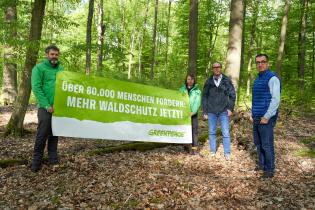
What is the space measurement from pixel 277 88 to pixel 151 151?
380cm

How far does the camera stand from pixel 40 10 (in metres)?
9.64

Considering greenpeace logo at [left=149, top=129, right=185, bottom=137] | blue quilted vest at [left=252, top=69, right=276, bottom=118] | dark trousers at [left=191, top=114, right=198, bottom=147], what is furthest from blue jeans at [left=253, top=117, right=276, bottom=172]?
greenpeace logo at [left=149, top=129, right=185, bottom=137]

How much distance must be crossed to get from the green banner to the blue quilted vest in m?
2.26

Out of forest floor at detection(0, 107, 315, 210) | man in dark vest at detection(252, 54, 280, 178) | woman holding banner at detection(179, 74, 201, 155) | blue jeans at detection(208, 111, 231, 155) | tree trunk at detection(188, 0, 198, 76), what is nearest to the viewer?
forest floor at detection(0, 107, 315, 210)

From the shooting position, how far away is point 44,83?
697 centimetres

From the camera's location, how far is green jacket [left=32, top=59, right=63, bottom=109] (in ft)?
22.3

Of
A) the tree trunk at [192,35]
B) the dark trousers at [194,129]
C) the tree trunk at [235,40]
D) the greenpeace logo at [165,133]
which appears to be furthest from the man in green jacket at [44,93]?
the tree trunk at [192,35]

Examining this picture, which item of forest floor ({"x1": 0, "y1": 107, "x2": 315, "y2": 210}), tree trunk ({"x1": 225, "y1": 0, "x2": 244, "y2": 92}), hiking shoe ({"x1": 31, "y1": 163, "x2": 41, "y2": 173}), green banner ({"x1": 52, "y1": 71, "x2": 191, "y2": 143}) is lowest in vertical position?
forest floor ({"x1": 0, "y1": 107, "x2": 315, "y2": 210})

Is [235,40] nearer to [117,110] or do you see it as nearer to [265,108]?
[265,108]

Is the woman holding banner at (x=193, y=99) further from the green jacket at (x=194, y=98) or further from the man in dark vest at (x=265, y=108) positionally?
the man in dark vest at (x=265, y=108)

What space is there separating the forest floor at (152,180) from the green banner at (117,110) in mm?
641

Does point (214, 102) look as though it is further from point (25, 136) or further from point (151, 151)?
point (25, 136)

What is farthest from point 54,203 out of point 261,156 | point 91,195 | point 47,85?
point 261,156

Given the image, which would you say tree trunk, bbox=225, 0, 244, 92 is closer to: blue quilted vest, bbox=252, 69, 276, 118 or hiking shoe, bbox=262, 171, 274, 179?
blue quilted vest, bbox=252, 69, 276, 118
